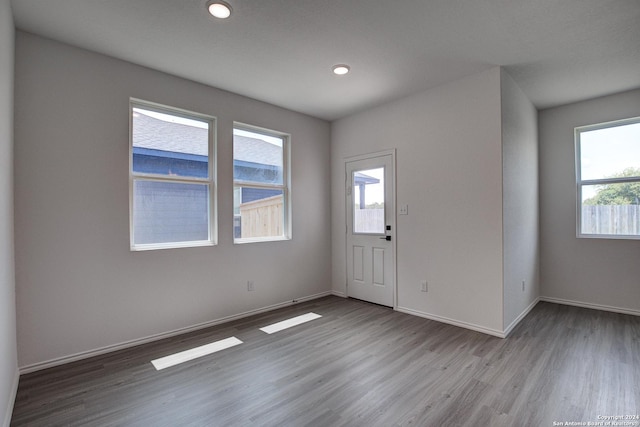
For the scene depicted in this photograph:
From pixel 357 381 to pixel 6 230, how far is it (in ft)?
8.73

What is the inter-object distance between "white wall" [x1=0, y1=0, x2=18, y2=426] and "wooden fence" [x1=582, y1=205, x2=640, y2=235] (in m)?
6.02

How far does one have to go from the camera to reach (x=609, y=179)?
4000mm

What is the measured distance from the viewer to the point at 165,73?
3.22 metres

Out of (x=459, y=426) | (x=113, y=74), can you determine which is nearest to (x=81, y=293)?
(x=113, y=74)

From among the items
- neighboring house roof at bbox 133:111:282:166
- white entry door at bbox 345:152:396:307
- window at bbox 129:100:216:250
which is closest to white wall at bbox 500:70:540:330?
white entry door at bbox 345:152:396:307

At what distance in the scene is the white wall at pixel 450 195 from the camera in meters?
3.22

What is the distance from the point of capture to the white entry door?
4.16 meters

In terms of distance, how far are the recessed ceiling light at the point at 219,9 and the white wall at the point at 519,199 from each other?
8.85 feet

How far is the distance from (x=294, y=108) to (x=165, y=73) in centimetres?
168

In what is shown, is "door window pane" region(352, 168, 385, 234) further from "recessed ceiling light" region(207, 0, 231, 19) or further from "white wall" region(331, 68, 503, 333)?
"recessed ceiling light" region(207, 0, 231, 19)

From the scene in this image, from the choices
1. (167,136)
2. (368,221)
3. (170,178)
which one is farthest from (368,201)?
(167,136)

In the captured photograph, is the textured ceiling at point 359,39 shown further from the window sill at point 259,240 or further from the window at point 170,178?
the window sill at point 259,240

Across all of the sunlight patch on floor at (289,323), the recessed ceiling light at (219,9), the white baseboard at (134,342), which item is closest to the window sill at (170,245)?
the white baseboard at (134,342)

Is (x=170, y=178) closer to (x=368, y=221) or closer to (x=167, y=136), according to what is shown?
(x=167, y=136)
